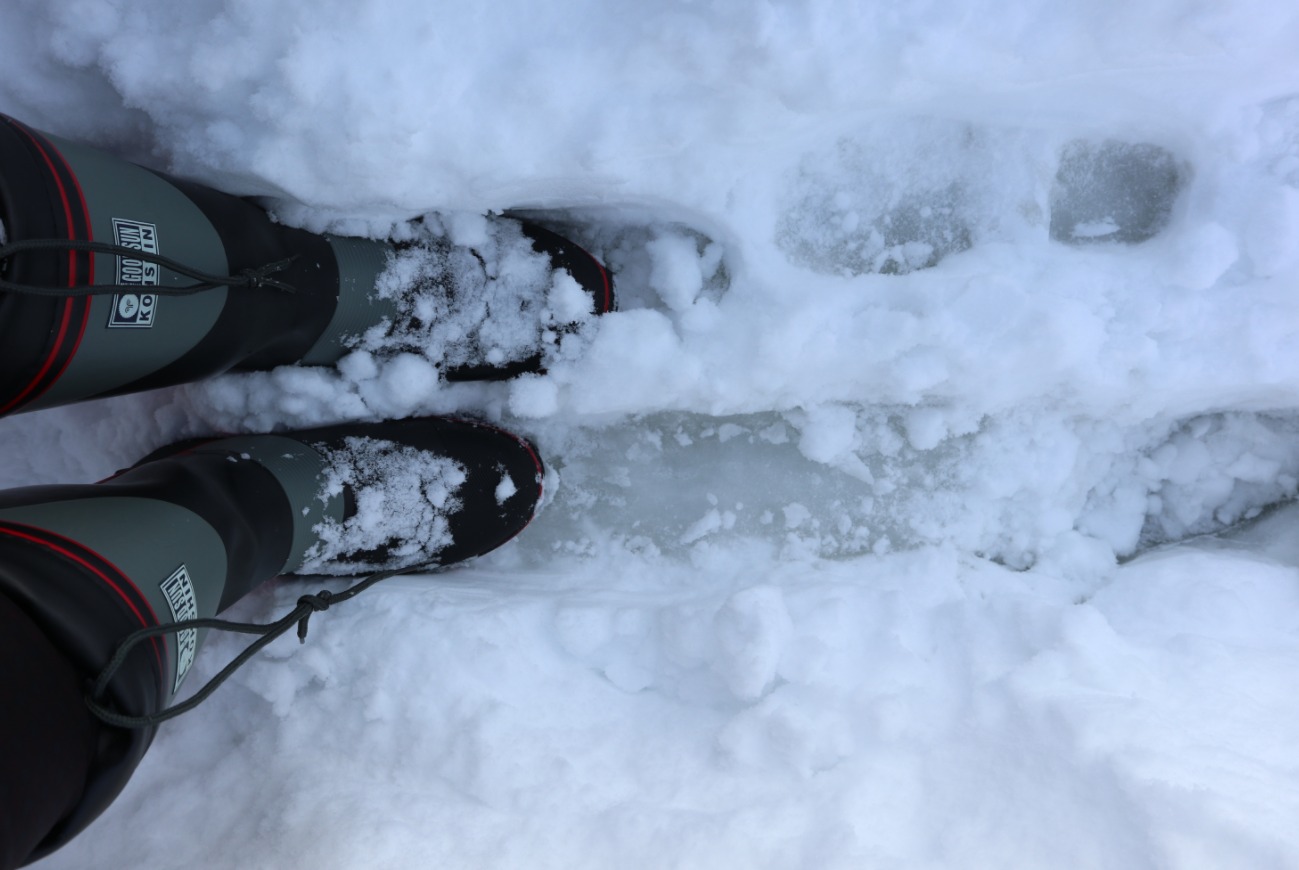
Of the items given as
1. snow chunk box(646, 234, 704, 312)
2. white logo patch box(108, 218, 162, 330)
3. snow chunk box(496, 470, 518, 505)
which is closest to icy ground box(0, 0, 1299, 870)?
snow chunk box(646, 234, 704, 312)

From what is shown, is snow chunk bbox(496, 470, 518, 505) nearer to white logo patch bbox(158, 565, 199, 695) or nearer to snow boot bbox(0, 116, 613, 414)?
snow boot bbox(0, 116, 613, 414)

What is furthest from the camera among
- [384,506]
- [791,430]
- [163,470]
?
[791,430]

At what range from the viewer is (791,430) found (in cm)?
125

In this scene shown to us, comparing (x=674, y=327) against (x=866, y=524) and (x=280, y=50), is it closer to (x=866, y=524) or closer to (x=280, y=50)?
(x=866, y=524)

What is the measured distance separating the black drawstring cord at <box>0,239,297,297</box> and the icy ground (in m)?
0.13

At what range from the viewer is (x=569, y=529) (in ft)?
4.15

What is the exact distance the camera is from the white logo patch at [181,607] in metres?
0.73

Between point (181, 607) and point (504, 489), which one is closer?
point (181, 607)

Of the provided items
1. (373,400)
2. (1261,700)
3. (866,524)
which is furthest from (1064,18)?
(373,400)

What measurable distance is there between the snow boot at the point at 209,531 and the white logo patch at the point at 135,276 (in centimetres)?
17

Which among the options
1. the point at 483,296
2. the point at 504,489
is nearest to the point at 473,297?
the point at 483,296

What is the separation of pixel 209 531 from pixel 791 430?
0.80m

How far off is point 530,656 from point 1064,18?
3.39 ft

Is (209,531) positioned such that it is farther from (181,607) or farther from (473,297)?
(473,297)
